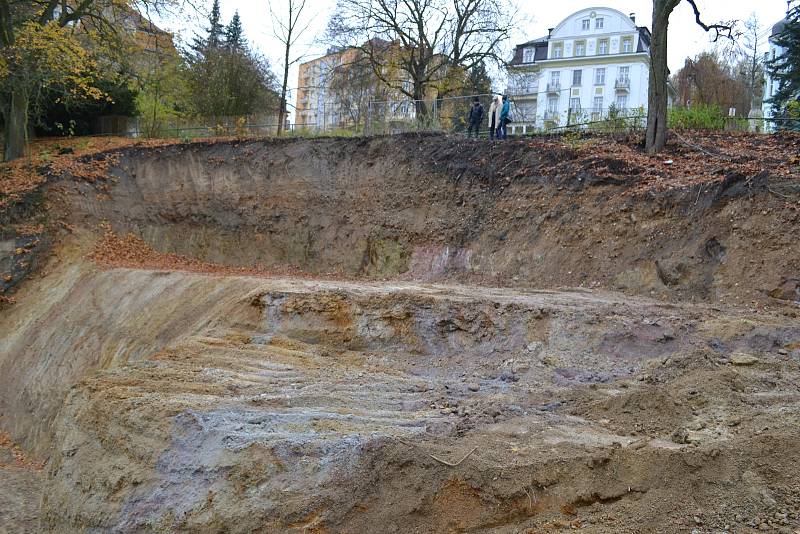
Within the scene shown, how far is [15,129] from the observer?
71.9 ft

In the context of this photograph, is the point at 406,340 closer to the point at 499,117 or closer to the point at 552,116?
the point at 499,117

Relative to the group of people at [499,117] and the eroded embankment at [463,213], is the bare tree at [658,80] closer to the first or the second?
the eroded embankment at [463,213]

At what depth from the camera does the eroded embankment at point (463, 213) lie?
11.5 m

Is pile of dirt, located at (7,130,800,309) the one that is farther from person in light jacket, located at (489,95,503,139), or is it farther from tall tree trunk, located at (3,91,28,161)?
tall tree trunk, located at (3,91,28,161)

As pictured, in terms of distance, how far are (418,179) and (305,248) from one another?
13.7 feet

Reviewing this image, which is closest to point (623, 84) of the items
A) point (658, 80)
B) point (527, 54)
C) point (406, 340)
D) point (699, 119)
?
point (527, 54)

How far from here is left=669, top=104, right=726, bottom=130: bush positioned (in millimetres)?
17469

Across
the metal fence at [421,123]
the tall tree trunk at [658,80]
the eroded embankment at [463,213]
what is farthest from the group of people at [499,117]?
the tall tree trunk at [658,80]

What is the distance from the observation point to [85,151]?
72.4 feet

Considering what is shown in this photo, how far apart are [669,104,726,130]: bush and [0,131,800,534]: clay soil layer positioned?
150 centimetres

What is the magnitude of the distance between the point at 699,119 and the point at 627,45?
1481 inches

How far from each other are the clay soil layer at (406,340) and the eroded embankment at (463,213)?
62 mm

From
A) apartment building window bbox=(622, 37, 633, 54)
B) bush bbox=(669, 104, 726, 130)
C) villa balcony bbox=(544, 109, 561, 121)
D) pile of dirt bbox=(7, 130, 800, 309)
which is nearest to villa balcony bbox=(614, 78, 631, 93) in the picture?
apartment building window bbox=(622, 37, 633, 54)

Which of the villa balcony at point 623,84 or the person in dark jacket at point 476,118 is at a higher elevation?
the villa balcony at point 623,84
